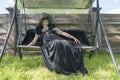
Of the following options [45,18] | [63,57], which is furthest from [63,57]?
[45,18]

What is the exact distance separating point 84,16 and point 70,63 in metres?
2.33

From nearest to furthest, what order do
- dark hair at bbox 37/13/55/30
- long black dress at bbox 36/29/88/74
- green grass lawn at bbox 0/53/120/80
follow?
green grass lawn at bbox 0/53/120/80 < long black dress at bbox 36/29/88/74 < dark hair at bbox 37/13/55/30

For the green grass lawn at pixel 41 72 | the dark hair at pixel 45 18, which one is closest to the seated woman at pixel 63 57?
the green grass lawn at pixel 41 72

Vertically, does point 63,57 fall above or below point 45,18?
below

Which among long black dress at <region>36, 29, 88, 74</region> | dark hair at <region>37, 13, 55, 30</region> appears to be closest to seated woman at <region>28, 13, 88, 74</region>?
long black dress at <region>36, 29, 88, 74</region>

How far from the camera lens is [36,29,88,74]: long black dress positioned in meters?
3.94

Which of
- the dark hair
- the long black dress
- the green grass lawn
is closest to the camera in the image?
the green grass lawn

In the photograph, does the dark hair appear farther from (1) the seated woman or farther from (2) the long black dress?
(2) the long black dress

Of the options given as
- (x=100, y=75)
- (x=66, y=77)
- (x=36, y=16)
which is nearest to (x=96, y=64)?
(x=100, y=75)

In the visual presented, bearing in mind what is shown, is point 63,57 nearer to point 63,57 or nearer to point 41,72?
point 63,57

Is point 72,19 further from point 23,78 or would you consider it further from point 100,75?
point 23,78

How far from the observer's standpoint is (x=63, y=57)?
155 inches

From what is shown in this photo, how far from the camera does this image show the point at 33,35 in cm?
491

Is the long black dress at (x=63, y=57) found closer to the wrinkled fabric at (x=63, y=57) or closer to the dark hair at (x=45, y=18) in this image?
the wrinkled fabric at (x=63, y=57)
